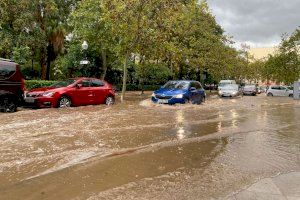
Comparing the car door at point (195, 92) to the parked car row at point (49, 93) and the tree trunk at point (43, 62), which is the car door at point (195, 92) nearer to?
the parked car row at point (49, 93)

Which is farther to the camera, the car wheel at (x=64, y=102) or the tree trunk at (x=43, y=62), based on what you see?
the tree trunk at (x=43, y=62)

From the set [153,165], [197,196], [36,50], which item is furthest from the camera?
[36,50]

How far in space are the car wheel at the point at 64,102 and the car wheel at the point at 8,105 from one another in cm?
204

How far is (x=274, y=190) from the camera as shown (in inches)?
216

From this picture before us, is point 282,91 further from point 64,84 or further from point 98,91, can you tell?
point 64,84

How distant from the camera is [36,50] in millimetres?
31203

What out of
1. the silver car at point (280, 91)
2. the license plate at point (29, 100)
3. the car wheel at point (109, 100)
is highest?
the license plate at point (29, 100)

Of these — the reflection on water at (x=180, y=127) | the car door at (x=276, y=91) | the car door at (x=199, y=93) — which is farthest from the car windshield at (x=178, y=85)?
the car door at (x=276, y=91)

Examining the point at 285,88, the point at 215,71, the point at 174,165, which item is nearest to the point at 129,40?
the point at 174,165

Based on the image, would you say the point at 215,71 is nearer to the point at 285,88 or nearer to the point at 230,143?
the point at 285,88

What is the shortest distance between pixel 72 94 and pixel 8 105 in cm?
304

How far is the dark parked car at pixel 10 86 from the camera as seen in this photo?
1470 cm

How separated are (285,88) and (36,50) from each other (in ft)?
96.0

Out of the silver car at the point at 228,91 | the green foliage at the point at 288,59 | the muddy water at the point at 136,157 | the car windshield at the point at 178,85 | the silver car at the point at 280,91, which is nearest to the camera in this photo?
the muddy water at the point at 136,157
